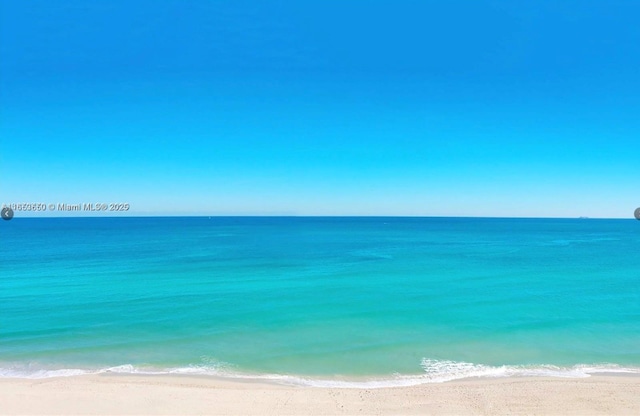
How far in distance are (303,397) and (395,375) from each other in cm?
297

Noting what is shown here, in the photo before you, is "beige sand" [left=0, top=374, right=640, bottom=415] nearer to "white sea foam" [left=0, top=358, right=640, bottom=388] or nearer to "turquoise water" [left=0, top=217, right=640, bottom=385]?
"white sea foam" [left=0, top=358, right=640, bottom=388]

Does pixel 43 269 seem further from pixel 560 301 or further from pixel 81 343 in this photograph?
pixel 560 301

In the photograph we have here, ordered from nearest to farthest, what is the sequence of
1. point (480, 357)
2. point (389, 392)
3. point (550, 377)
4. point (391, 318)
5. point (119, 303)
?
1. point (389, 392)
2. point (550, 377)
3. point (480, 357)
4. point (391, 318)
5. point (119, 303)

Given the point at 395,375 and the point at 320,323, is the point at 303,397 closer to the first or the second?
the point at 395,375

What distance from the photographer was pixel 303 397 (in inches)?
371

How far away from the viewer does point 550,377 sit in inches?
425

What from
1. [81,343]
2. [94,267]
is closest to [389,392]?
[81,343]

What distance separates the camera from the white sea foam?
34.5 feet

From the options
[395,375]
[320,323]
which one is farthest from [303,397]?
[320,323]

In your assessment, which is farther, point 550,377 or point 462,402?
point 550,377

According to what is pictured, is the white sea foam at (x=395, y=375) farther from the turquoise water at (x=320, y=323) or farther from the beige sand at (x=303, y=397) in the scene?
the beige sand at (x=303, y=397)

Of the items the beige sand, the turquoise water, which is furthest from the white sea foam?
the beige sand

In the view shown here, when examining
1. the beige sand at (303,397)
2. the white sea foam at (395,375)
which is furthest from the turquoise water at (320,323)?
the beige sand at (303,397)

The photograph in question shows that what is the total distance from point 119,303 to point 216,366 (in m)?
10.7
